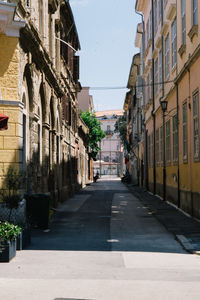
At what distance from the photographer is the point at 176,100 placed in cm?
2056

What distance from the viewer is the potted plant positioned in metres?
8.79

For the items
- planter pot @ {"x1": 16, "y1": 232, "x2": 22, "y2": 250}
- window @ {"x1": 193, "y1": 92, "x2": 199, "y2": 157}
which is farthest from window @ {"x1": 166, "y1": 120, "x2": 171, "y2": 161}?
planter pot @ {"x1": 16, "y1": 232, "x2": 22, "y2": 250}

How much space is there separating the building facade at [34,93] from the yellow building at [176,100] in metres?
4.97

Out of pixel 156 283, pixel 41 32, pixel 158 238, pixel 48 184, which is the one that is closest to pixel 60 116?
pixel 48 184

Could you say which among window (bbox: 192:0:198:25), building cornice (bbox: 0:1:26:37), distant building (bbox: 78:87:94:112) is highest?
distant building (bbox: 78:87:94:112)

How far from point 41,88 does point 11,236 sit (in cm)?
992

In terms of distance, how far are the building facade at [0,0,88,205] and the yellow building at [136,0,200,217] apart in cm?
497

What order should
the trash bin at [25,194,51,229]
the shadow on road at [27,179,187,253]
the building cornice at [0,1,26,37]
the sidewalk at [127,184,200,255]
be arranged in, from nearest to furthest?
the shadow on road at [27,179,187,253] → the sidewalk at [127,184,200,255] → the building cornice at [0,1,26,37] → the trash bin at [25,194,51,229]

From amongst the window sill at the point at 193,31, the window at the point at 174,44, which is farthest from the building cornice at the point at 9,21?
the window at the point at 174,44

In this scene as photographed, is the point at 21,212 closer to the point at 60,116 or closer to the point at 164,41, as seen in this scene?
the point at 60,116

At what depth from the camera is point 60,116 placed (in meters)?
24.6

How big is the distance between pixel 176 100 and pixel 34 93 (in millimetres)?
6888

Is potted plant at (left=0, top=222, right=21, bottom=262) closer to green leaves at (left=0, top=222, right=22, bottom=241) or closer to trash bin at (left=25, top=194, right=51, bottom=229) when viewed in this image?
green leaves at (left=0, top=222, right=22, bottom=241)

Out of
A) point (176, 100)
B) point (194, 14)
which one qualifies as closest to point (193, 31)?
point (194, 14)
